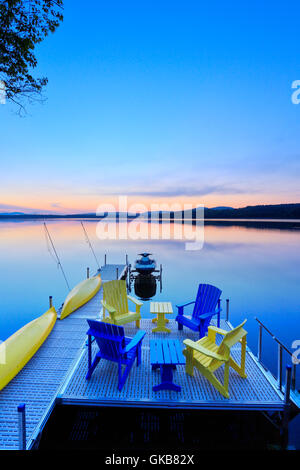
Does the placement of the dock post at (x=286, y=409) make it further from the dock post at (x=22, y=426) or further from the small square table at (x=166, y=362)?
the dock post at (x=22, y=426)

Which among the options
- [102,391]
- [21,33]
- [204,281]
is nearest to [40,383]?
[102,391]

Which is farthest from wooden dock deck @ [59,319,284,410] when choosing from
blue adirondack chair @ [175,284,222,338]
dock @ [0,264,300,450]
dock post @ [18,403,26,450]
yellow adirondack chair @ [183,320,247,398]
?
blue adirondack chair @ [175,284,222,338]

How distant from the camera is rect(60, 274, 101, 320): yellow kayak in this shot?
5.93m

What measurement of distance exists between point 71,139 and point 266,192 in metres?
27.6

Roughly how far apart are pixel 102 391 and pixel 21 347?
166 centimetres

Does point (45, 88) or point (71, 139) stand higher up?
point (71, 139)

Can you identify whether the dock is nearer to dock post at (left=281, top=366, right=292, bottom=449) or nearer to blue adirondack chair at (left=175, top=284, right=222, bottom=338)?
dock post at (left=281, top=366, right=292, bottom=449)

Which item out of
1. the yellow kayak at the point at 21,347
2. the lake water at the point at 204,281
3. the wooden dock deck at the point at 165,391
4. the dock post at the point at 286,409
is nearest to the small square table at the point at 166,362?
the wooden dock deck at the point at 165,391

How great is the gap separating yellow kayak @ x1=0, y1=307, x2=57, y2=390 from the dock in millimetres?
114

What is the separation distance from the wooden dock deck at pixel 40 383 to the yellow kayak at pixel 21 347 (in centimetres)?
10

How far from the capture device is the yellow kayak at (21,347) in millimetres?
3324
